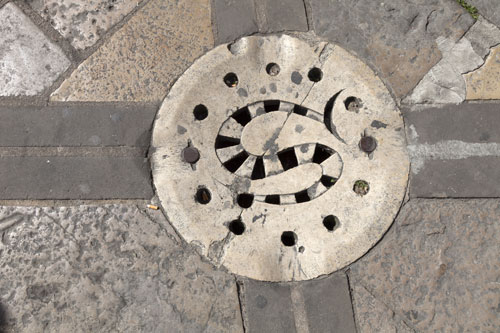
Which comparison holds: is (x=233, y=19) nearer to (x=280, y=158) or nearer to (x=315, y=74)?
(x=315, y=74)

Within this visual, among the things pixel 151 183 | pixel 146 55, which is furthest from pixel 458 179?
pixel 146 55

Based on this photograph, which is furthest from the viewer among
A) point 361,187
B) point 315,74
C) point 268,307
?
point 315,74

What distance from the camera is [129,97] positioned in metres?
2.01

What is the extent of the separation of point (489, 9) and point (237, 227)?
1.67 metres

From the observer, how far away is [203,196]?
194 centimetres

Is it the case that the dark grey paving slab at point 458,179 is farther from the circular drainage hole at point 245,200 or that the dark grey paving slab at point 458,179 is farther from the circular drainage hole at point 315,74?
the circular drainage hole at point 245,200

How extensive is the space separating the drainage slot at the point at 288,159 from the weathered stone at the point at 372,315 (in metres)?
0.61

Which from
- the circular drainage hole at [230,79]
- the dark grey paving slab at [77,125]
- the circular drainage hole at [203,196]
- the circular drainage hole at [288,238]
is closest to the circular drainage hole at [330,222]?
the circular drainage hole at [288,238]

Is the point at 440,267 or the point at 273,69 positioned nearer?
the point at 440,267

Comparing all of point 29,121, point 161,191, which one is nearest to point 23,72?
point 29,121

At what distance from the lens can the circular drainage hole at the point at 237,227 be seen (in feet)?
6.21

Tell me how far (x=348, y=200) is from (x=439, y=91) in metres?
0.71

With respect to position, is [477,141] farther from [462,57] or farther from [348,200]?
[348,200]

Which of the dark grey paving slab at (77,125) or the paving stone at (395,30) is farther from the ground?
the dark grey paving slab at (77,125)
